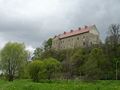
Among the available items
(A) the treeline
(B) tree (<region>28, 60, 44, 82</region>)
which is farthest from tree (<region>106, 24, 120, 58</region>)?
(B) tree (<region>28, 60, 44, 82</region>)

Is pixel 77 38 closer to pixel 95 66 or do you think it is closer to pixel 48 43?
pixel 48 43

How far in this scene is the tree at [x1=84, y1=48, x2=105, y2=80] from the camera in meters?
82.0

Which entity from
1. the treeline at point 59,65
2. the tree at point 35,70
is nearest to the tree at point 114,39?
the treeline at point 59,65

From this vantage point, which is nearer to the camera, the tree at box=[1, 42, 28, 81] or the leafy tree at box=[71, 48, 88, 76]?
the tree at box=[1, 42, 28, 81]

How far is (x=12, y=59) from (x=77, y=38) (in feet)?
216

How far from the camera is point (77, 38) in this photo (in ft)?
488

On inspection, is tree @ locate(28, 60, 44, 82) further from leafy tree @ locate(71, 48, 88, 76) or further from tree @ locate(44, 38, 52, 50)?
tree @ locate(44, 38, 52, 50)

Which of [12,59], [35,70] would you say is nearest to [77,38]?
[12,59]

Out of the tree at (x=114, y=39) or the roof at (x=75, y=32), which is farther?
the roof at (x=75, y=32)

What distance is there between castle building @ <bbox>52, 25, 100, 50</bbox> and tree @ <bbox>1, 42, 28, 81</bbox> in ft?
158

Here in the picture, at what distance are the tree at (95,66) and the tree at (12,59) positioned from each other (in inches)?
739

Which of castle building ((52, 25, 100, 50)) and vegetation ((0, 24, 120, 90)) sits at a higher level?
castle building ((52, 25, 100, 50))

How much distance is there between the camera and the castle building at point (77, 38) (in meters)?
141

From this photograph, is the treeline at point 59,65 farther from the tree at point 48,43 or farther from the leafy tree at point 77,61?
the tree at point 48,43
